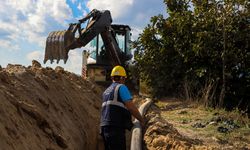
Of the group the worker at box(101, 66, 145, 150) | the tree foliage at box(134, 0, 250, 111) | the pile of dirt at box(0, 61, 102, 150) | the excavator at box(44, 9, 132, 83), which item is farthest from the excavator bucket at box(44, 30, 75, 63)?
the worker at box(101, 66, 145, 150)

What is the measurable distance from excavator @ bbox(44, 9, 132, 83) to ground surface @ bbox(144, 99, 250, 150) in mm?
Result: 5506

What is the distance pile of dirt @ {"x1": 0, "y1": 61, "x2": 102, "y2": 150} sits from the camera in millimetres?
5883

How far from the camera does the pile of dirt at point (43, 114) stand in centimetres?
588

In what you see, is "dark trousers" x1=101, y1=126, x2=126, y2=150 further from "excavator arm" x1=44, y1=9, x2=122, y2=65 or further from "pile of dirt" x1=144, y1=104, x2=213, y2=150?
"excavator arm" x1=44, y1=9, x2=122, y2=65

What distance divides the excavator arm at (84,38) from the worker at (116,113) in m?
10.6

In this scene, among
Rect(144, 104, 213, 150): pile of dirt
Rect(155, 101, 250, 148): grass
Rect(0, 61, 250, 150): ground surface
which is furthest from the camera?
Rect(155, 101, 250, 148): grass

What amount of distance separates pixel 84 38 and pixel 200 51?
510cm

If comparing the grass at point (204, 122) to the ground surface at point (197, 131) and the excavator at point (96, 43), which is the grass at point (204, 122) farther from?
the excavator at point (96, 43)

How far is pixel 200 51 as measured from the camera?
1741 cm

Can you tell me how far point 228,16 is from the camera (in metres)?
17.0

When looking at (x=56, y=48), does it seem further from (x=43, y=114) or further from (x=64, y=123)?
(x=43, y=114)

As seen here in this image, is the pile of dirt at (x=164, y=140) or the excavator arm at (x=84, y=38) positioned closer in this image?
the pile of dirt at (x=164, y=140)

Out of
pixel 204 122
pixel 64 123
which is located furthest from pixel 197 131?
pixel 64 123

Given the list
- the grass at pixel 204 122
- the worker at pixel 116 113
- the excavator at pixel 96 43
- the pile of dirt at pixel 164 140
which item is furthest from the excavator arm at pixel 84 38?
the worker at pixel 116 113
